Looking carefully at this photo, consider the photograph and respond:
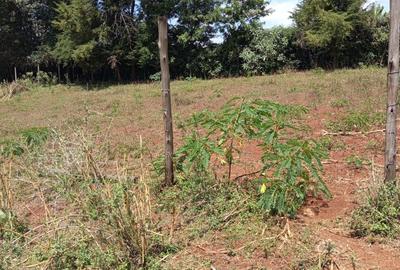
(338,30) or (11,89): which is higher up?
(338,30)

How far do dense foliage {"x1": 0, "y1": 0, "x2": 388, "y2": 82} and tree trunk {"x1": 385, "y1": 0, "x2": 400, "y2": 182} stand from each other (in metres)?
12.0

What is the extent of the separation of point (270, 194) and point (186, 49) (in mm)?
15215

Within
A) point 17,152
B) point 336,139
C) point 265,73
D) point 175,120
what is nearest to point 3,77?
point 265,73

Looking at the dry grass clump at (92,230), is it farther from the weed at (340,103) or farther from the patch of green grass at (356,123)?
the weed at (340,103)

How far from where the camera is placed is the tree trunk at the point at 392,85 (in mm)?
3100

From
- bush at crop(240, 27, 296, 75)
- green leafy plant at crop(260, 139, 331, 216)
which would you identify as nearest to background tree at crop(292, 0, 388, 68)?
bush at crop(240, 27, 296, 75)

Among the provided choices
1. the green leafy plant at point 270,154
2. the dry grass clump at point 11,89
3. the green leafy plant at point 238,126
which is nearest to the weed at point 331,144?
the green leafy plant at point 270,154

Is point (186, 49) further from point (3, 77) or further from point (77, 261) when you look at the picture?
point (77, 261)

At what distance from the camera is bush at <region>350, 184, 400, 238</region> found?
3.02m

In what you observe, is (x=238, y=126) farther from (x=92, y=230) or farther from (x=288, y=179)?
(x=92, y=230)

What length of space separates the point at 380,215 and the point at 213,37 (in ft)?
50.0

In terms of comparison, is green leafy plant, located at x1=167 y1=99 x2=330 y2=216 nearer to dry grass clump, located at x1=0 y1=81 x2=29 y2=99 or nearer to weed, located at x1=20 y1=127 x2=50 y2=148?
weed, located at x1=20 y1=127 x2=50 y2=148

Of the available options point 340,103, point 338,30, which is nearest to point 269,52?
point 338,30

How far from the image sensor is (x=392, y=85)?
3.15 meters
